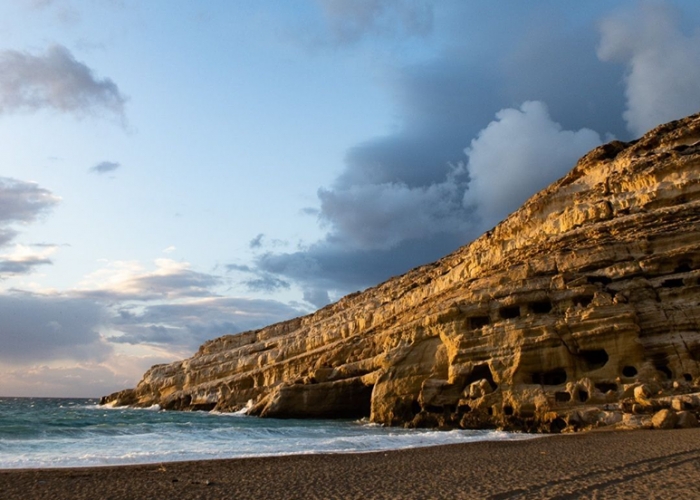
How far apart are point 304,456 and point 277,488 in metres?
4.86

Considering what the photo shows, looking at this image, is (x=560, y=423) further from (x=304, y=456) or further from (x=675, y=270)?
(x=304, y=456)

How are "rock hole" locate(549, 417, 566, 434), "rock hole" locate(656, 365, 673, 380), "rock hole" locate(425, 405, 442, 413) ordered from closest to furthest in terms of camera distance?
"rock hole" locate(549, 417, 566, 434), "rock hole" locate(656, 365, 673, 380), "rock hole" locate(425, 405, 442, 413)

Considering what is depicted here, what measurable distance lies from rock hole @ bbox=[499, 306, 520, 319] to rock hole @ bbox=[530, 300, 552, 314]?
75 centimetres

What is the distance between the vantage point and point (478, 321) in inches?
1087

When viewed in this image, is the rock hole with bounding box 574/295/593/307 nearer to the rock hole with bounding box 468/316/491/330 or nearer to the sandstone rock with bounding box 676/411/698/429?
the rock hole with bounding box 468/316/491/330

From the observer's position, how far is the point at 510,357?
79.5ft

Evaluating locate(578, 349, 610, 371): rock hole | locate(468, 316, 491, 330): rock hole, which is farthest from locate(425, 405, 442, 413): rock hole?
locate(578, 349, 610, 371): rock hole

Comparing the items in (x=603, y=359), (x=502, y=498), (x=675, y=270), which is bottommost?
(x=502, y=498)

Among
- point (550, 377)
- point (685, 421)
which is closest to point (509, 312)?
point (550, 377)

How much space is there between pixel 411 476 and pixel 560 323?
14.7 metres

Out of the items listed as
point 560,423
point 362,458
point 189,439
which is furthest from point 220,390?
point 362,458

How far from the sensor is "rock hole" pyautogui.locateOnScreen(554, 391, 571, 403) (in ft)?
72.8

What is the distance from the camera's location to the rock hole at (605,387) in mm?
22250

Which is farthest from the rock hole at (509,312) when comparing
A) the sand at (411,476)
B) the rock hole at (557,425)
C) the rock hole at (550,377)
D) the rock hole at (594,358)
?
the sand at (411,476)
